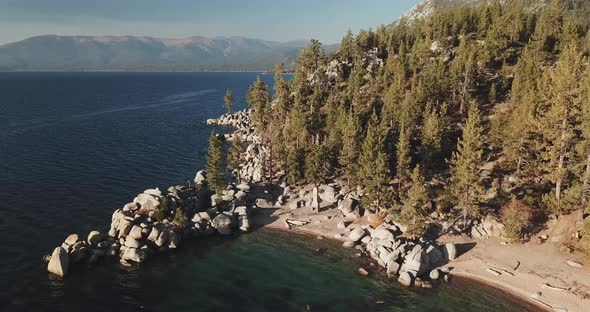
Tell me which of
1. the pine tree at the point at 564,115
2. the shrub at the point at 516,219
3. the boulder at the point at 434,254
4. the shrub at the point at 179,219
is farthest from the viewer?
the shrub at the point at 179,219

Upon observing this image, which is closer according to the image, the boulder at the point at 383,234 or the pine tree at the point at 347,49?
the boulder at the point at 383,234

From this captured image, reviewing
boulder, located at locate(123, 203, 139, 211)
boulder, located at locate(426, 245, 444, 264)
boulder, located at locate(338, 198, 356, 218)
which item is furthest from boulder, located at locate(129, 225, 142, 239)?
boulder, located at locate(426, 245, 444, 264)

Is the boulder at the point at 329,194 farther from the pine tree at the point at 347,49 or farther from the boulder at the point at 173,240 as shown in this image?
the pine tree at the point at 347,49

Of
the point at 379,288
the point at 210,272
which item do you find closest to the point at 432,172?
the point at 379,288

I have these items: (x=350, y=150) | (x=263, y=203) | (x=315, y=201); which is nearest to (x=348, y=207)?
(x=315, y=201)

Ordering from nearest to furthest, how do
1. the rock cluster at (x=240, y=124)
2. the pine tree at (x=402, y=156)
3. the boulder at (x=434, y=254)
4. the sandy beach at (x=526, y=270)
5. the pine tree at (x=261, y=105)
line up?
the sandy beach at (x=526, y=270) < the boulder at (x=434, y=254) < the pine tree at (x=402, y=156) < the pine tree at (x=261, y=105) < the rock cluster at (x=240, y=124)

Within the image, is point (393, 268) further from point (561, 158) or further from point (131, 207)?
point (131, 207)

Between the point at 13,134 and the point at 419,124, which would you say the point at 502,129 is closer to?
the point at 419,124

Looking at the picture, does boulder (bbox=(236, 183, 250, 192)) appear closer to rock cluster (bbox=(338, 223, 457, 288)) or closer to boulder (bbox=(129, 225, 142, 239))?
boulder (bbox=(129, 225, 142, 239))

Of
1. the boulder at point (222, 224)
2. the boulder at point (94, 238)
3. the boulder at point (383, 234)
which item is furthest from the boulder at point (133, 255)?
the boulder at point (383, 234)
